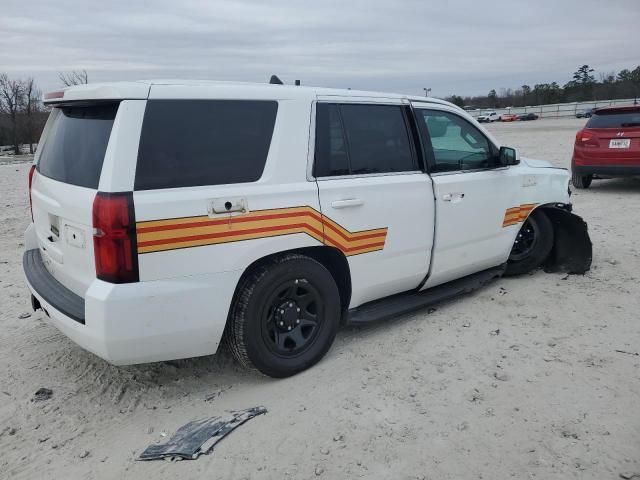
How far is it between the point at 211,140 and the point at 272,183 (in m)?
0.44

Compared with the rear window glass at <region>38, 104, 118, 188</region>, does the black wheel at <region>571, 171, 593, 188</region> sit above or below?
below

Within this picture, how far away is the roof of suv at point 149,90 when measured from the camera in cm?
294

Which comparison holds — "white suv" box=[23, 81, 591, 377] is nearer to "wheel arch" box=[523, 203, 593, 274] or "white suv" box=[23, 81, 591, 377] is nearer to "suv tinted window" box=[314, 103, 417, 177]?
"suv tinted window" box=[314, 103, 417, 177]

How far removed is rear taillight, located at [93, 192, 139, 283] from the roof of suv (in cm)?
56

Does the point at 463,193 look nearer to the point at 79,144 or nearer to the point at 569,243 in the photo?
the point at 569,243

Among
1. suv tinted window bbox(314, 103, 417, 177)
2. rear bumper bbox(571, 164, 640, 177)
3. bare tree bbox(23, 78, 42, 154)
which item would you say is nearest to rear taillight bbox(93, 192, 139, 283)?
suv tinted window bbox(314, 103, 417, 177)

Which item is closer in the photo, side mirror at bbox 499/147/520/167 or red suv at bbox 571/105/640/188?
side mirror at bbox 499/147/520/167

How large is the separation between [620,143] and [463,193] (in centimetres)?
709

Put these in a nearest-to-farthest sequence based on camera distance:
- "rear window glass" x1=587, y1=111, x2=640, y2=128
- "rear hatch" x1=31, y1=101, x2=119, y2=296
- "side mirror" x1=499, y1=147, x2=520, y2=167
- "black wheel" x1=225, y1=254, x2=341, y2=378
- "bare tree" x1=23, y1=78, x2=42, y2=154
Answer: "rear hatch" x1=31, y1=101, x2=119, y2=296 < "black wheel" x1=225, y1=254, x2=341, y2=378 < "side mirror" x1=499, y1=147, x2=520, y2=167 < "rear window glass" x1=587, y1=111, x2=640, y2=128 < "bare tree" x1=23, y1=78, x2=42, y2=154

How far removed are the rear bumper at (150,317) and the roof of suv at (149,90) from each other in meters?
1.02

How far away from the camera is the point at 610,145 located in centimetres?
1007

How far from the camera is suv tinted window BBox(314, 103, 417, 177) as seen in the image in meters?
3.67

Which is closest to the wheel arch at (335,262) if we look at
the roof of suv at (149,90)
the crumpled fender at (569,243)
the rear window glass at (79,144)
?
the roof of suv at (149,90)

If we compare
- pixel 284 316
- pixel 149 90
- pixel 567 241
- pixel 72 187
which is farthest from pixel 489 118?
pixel 72 187
